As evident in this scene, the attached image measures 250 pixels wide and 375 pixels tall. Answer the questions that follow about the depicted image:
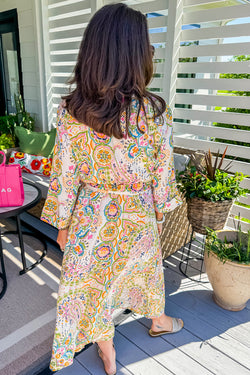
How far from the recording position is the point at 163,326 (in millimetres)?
1710

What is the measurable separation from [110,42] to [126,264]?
929mm

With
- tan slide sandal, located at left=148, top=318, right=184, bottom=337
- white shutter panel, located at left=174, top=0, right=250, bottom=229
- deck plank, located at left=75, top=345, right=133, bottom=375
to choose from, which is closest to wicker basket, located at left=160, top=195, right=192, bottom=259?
white shutter panel, located at left=174, top=0, right=250, bottom=229

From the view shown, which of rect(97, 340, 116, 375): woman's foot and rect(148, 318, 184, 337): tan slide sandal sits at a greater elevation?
rect(97, 340, 116, 375): woman's foot

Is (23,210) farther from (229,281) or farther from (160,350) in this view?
(229,281)

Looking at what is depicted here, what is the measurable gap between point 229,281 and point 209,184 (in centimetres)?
61

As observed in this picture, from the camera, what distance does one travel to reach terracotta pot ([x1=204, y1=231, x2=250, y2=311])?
1.75 meters

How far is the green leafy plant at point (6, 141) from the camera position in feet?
11.5

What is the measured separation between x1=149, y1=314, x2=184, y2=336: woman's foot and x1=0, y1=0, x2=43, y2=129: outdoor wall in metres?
3.14

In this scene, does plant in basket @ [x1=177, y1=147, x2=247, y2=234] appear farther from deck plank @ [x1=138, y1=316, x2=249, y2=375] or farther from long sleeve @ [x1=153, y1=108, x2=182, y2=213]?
deck plank @ [x1=138, y1=316, x2=249, y2=375]

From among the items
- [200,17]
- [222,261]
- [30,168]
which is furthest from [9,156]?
[222,261]

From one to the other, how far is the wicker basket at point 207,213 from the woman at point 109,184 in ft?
1.65

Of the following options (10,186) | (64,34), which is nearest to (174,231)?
(10,186)

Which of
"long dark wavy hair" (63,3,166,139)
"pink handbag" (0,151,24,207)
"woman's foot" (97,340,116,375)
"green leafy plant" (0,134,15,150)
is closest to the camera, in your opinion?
"long dark wavy hair" (63,3,166,139)

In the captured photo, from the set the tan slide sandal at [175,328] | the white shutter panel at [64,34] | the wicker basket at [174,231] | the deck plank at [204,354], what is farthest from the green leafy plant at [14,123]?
the deck plank at [204,354]
